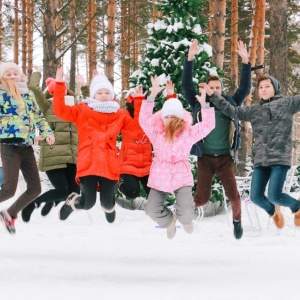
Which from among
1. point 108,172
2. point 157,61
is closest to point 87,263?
point 108,172

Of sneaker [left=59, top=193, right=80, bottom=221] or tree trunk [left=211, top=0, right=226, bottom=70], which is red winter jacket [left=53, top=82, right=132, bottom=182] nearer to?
sneaker [left=59, top=193, right=80, bottom=221]

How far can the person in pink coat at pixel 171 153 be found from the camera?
5215mm

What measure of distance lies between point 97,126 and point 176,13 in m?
3.88

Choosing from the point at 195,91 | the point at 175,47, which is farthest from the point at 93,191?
the point at 175,47

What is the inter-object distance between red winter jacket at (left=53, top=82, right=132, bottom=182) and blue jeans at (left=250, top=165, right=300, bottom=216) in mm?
1787

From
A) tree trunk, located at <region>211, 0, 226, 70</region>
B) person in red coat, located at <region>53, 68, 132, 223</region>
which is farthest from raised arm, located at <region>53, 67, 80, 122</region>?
tree trunk, located at <region>211, 0, 226, 70</region>

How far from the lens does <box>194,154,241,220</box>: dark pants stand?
560 centimetres

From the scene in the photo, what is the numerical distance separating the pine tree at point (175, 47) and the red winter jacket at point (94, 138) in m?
2.79

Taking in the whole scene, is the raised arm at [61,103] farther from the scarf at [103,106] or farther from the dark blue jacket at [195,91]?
the dark blue jacket at [195,91]

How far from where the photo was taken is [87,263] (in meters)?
5.12

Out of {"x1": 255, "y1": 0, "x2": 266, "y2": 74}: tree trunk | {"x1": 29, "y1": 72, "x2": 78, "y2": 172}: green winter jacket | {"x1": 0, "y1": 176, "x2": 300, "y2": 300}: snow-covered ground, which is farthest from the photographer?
{"x1": 255, "y1": 0, "x2": 266, "y2": 74}: tree trunk

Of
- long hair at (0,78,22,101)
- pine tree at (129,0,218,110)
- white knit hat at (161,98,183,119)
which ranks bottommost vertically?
white knit hat at (161,98,183,119)

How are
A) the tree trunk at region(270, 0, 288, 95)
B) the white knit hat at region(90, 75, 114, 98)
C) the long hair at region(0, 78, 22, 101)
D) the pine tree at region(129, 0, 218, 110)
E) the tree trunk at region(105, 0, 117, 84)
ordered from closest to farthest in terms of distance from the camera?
the long hair at region(0, 78, 22, 101) → the white knit hat at region(90, 75, 114, 98) → the pine tree at region(129, 0, 218, 110) → the tree trunk at region(270, 0, 288, 95) → the tree trunk at region(105, 0, 117, 84)

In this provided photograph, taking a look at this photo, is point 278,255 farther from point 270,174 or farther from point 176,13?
point 176,13
